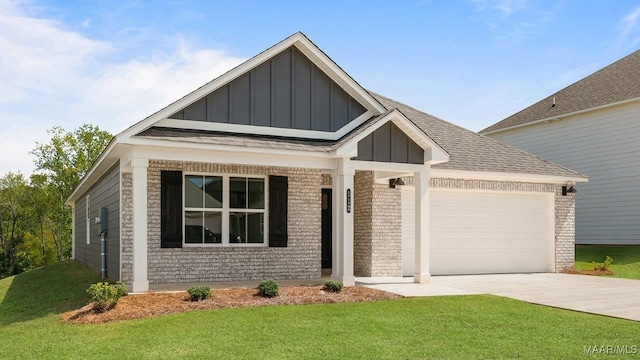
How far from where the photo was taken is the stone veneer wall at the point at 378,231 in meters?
15.1

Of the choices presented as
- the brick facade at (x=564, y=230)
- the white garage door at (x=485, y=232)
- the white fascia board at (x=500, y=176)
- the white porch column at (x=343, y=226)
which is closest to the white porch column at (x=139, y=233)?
the white porch column at (x=343, y=226)

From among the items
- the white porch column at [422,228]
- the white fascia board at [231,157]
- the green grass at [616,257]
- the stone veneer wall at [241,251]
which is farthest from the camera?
the green grass at [616,257]

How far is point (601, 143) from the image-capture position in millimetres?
22656

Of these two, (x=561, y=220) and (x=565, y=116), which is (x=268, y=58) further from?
(x=565, y=116)

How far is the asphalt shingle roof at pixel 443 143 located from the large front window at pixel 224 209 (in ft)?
4.13

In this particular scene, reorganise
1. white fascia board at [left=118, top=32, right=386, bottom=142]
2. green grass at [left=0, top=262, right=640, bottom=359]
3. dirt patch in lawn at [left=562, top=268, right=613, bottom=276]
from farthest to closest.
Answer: dirt patch in lawn at [left=562, top=268, right=613, bottom=276], white fascia board at [left=118, top=32, right=386, bottom=142], green grass at [left=0, top=262, right=640, bottom=359]

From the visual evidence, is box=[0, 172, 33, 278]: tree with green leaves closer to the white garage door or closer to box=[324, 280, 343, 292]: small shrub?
the white garage door

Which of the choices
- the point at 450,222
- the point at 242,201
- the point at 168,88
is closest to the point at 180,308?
the point at 242,201

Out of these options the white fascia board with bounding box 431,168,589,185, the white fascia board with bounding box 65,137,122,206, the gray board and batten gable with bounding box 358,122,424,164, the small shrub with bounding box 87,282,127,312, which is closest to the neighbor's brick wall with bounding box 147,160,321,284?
the white fascia board with bounding box 65,137,122,206

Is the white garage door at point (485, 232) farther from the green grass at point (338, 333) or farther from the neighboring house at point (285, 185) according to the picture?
the green grass at point (338, 333)

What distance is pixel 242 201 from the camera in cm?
1357

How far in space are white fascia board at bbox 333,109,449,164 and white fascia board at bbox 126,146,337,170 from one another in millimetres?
514

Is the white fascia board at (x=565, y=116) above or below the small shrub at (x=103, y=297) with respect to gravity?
above

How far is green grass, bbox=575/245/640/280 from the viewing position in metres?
17.4
